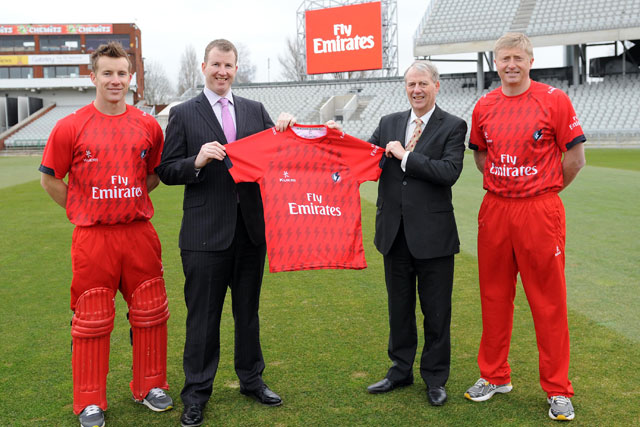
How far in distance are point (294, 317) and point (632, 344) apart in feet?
8.94

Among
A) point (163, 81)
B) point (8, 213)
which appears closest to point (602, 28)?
point (8, 213)

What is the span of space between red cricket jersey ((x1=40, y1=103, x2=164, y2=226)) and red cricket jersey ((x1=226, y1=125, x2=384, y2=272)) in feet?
2.25

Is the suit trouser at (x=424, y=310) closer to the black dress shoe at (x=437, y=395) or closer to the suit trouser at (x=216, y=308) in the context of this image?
the black dress shoe at (x=437, y=395)

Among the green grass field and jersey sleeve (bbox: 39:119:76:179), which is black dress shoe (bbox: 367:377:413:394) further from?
jersey sleeve (bbox: 39:119:76:179)

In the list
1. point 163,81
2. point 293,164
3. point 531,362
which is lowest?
point 531,362

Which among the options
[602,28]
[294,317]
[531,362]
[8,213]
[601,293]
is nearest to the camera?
[531,362]

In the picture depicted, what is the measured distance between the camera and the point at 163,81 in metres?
78.4

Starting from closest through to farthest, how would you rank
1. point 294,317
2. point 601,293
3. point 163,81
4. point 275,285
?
point 294,317 → point 601,293 → point 275,285 → point 163,81

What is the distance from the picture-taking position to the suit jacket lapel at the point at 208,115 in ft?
12.0

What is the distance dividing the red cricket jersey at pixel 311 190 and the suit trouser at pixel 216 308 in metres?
0.19

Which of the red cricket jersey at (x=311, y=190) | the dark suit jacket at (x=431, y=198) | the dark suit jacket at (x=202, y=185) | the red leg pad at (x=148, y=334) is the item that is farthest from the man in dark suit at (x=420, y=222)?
the red leg pad at (x=148, y=334)

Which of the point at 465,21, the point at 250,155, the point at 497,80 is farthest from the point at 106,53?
the point at 497,80

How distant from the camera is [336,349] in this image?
4.59 m

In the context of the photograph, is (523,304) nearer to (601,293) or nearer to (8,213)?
(601,293)
